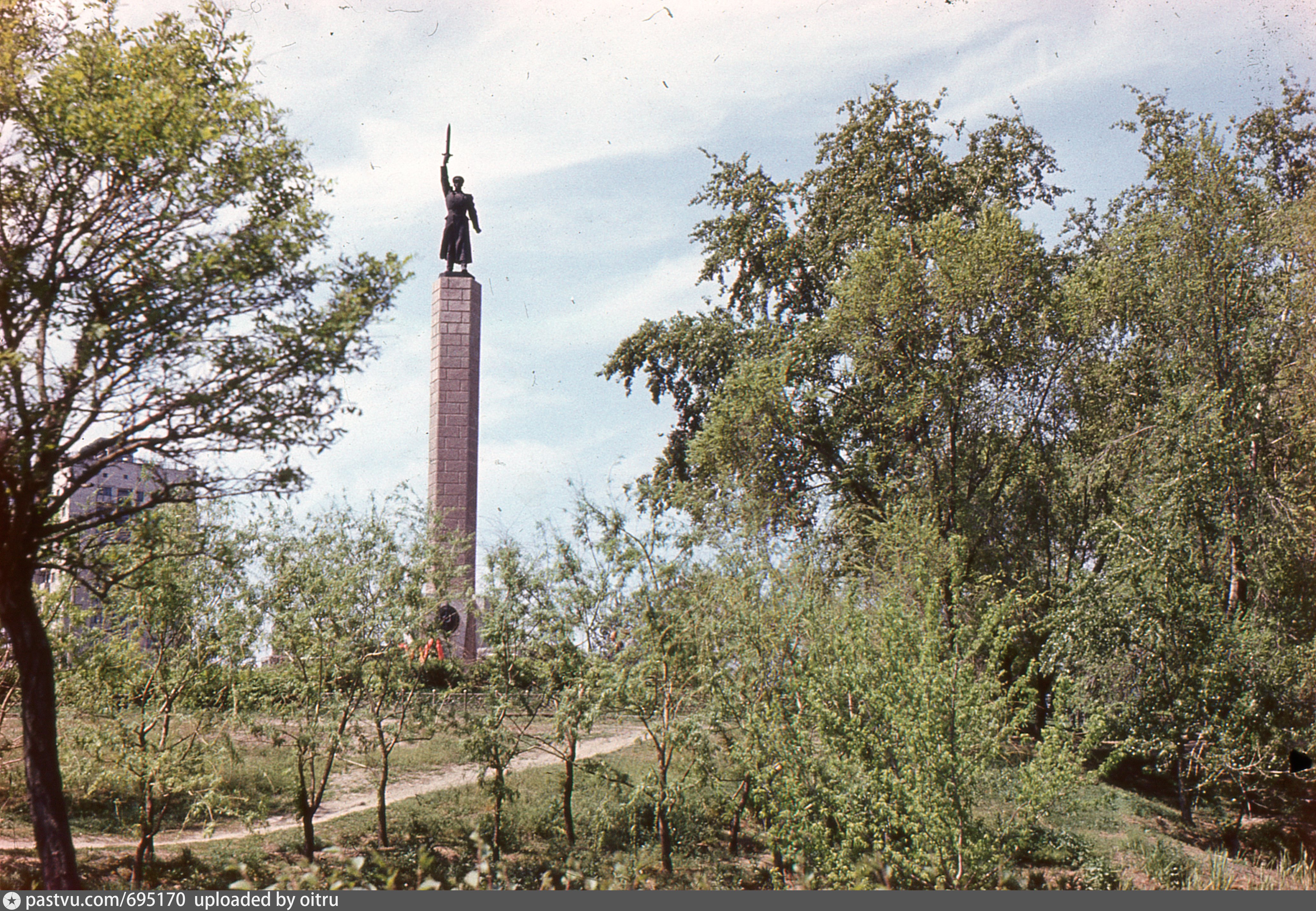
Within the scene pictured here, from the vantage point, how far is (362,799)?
17.7m

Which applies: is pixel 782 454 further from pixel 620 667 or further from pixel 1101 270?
pixel 620 667

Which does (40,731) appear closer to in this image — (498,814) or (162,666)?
(162,666)

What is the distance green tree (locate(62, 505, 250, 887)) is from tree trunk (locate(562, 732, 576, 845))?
4935 mm

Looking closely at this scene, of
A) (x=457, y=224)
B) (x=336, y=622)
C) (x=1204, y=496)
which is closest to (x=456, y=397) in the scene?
(x=457, y=224)

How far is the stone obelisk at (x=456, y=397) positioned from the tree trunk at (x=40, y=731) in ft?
40.3

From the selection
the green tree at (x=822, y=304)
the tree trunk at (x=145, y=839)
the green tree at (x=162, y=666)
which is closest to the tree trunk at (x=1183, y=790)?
the green tree at (x=822, y=304)

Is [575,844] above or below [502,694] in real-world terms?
below

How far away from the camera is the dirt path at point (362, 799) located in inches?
559

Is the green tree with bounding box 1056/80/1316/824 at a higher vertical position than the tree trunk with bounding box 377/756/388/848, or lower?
higher

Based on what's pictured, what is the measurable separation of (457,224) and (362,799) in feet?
39.9

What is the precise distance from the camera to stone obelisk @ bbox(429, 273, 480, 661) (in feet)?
72.4

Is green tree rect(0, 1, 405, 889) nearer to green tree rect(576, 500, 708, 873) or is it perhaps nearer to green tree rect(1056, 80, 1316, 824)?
green tree rect(576, 500, 708, 873)

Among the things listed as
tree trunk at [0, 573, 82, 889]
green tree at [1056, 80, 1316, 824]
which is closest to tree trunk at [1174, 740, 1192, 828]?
green tree at [1056, 80, 1316, 824]

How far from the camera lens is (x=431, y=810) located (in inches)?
651
